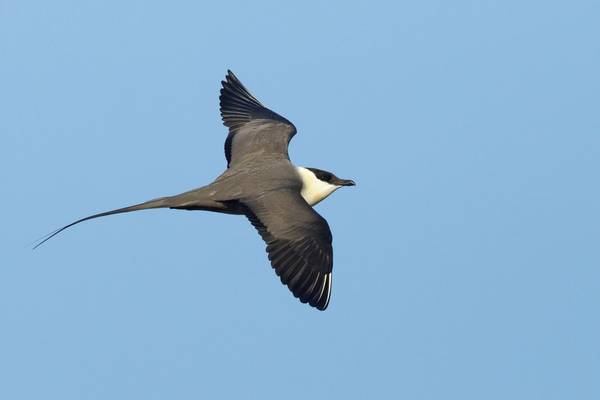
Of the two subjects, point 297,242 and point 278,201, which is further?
point 278,201

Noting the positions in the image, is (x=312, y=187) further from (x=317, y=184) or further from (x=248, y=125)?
(x=248, y=125)

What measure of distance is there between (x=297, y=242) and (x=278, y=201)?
698mm

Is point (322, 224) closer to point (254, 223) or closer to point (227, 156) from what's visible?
point (254, 223)

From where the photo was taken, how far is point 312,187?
14875 millimetres

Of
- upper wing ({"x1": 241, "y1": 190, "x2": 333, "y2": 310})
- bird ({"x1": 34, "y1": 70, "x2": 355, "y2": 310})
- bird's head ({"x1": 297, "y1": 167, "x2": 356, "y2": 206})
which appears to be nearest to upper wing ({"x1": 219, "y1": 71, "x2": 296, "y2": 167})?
bird ({"x1": 34, "y1": 70, "x2": 355, "y2": 310})

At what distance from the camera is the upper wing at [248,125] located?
15.7m

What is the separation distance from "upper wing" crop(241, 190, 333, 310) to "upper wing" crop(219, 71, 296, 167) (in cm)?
205

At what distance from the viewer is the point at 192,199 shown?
13828 mm

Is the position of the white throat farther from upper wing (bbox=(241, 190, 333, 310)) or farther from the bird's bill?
upper wing (bbox=(241, 190, 333, 310))

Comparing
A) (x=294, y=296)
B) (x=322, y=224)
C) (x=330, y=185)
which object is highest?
(x=330, y=185)

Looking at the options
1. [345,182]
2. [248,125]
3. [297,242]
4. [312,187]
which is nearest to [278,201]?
[297,242]

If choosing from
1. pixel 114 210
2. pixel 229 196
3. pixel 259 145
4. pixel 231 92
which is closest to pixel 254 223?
pixel 229 196

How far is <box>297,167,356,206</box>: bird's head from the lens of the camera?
A: 14.8 metres

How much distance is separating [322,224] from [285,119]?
360cm
